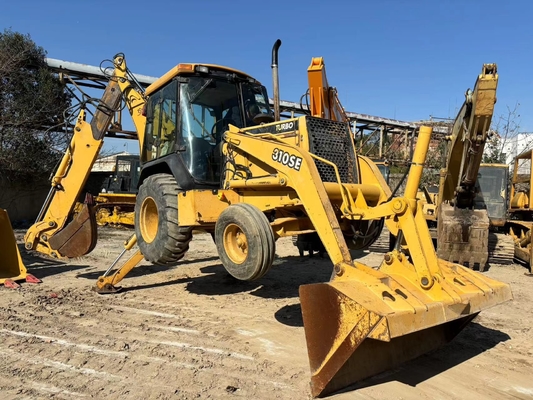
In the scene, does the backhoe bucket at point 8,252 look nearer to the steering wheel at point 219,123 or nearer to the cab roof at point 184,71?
the cab roof at point 184,71

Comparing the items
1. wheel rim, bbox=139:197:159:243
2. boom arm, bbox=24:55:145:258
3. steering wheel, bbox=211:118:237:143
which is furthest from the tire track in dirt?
steering wheel, bbox=211:118:237:143

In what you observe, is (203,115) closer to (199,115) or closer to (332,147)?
(199,115)

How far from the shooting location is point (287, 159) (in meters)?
4.36

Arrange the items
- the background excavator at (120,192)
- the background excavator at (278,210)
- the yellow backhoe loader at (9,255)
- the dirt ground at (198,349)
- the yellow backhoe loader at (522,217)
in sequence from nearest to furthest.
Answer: the background excavator at (278,210) → the dirt ground at (198,349) → the yellow backhoe loader at (9,255) → the yellow backhoe loader at (522,217) → the background excavator at (120,192)

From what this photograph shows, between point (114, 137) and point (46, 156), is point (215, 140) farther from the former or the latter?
point (114, 137)

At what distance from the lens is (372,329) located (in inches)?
125

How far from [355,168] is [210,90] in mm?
2042

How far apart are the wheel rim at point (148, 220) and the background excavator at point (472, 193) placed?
507 cm

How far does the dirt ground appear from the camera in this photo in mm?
3691

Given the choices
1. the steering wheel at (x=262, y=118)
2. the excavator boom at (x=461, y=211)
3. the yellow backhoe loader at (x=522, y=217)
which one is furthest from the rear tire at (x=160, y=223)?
the yellow backhoe loader at (x=522, y=217)

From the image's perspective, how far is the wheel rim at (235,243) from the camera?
14.4 ft

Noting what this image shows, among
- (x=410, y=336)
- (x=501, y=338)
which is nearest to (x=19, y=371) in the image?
(x=410, y=336)

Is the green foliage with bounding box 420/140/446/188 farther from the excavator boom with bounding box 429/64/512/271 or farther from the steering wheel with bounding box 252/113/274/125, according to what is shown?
the steering wheel with bounding box 252/113/274/125

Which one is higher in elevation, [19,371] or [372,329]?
[372,329]
